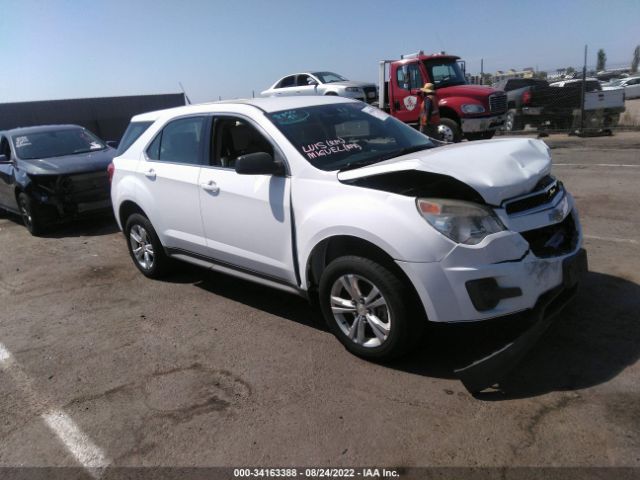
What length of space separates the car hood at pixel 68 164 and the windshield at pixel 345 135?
5071 mm

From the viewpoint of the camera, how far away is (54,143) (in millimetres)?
8820

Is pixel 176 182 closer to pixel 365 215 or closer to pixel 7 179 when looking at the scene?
pixel 365 215

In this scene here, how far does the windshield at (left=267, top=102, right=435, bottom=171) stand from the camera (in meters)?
3.85

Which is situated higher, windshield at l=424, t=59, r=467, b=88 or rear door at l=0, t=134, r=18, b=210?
windshield at l=424, t=59, r=467, b=88

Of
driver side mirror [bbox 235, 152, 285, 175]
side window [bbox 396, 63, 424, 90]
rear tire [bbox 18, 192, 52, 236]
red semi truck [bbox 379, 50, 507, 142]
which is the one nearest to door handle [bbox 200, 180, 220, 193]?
driver side mirror [bbox 235, 152, 285, 175]

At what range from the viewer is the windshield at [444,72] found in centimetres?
1348

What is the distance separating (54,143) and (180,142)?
520 centimetres

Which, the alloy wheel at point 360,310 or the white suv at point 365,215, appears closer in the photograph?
the white suv at point 365,215

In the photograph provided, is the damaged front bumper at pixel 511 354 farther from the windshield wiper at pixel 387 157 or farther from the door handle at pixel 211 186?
the door handle at pixel 211 186

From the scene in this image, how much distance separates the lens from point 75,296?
5.34m

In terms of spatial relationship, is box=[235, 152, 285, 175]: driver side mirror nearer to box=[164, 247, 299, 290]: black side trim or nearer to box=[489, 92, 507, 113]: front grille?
box=[164, 247, 299, 290]: black side trim

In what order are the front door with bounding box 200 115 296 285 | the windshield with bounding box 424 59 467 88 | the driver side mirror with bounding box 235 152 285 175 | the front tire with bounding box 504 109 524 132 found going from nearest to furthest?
the driver side mirror with bounding box 235 152 285 175
the front door with bounding box 200 115 296 285
the windshield with bounding box 424 59 467 88
the front tire with bounding box 504 109 524 132

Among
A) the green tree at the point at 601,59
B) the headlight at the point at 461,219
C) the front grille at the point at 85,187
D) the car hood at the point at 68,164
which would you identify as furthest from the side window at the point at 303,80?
the green tree at the point at 601,59

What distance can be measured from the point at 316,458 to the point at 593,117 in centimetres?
1622
